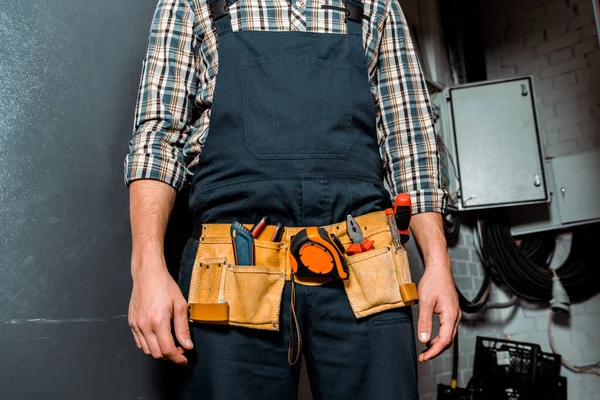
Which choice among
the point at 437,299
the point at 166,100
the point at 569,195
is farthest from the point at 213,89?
the point at 569,195

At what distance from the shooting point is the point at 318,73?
3.35 feet

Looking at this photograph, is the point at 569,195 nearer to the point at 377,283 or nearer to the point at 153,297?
the point at 377,283

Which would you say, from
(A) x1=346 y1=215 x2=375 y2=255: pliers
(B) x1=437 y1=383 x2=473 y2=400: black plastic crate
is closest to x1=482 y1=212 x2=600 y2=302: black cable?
(B) x1=437 y1=383 x2=473 y2=400: black plastic crate

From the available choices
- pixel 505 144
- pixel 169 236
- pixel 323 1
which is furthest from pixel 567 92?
pixel 169 236

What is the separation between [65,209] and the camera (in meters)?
1.07

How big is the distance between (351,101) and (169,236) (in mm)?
537

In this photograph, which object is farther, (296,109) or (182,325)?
(296,109)

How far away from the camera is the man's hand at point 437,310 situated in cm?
97

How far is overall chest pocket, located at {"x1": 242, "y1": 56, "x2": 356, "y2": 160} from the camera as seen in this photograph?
961 mm

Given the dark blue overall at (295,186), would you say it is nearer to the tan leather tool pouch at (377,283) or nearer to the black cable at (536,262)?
the tan leather tool pouch at (377,283)

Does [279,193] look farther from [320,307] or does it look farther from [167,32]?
[167,32]

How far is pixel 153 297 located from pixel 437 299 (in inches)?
20.8

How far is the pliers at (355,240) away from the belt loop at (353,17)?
0.41 metres

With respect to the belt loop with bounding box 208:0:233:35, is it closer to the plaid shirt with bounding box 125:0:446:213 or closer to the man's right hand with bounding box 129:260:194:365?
the plaid shirt with bounding box 125:0:446:213
